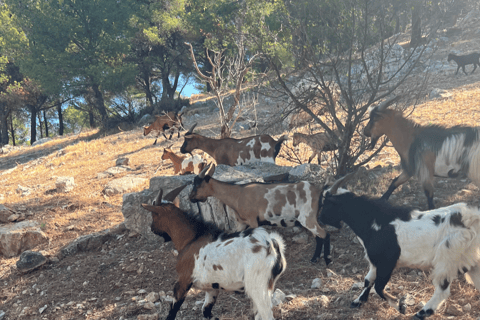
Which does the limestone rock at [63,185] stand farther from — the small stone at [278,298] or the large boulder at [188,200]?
the small stone at [278,298]

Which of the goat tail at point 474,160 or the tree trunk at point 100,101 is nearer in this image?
the goat tail at point 474,160

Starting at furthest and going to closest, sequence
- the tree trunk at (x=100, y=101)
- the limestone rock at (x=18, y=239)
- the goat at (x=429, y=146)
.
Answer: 1. the tree trunk at (x=100, y=101)
2. the limestone rock at (x=18, y=239)
3. the goat at (x=429, y=146)

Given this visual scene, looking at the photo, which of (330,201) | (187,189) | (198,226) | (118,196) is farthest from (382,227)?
(118,196)

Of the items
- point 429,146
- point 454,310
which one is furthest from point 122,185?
point 454,310

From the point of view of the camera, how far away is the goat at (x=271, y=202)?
5.67 meters

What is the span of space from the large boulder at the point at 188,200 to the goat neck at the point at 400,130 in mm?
2072

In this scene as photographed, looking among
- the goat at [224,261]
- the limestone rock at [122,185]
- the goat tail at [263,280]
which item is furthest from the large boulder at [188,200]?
the limestone rock at [122,185]

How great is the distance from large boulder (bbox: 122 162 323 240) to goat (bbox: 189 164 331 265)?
0.46m

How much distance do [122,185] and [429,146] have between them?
8.16 m

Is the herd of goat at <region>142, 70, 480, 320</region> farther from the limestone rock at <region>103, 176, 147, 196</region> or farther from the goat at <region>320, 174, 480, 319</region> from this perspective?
the limestone rock at <region>103, 176, 147, 196</region>

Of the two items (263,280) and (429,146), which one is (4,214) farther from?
(429,146)

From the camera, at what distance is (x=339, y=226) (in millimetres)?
4934

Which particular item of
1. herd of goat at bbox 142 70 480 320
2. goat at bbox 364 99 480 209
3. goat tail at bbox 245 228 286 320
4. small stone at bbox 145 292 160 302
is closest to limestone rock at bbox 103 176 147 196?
herd of goat at bbox 142 70 480 320

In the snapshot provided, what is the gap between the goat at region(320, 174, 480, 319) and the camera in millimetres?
3820
